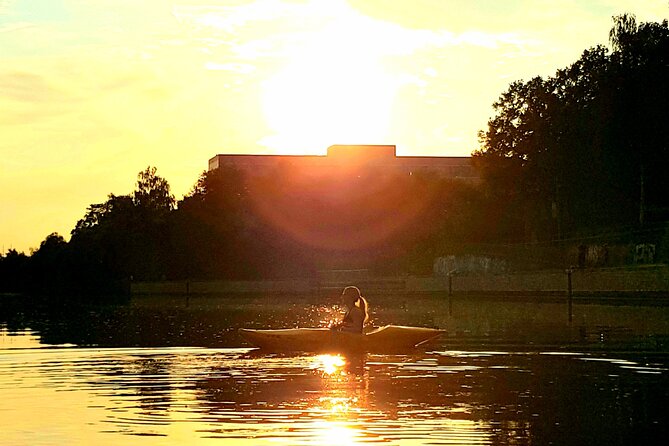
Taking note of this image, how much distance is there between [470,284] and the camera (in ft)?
265

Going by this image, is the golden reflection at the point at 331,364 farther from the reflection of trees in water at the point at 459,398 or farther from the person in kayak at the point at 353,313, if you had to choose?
the person in kayak at the point at 353,313

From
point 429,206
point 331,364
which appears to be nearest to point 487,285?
point 429,206

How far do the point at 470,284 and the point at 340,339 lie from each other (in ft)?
171

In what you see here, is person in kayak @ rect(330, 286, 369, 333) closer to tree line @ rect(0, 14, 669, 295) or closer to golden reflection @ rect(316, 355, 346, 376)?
golden reflection @ rect(316, 355, 346, 376)

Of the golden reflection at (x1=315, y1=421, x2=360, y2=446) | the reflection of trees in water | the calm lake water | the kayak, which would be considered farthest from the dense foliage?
the golden reflection at (x1=315, y1=421, x2=360, y2=446)

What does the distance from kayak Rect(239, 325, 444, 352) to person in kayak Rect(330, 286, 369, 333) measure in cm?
26

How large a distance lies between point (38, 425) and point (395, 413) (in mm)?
4932

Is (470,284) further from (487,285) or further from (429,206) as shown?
(429,206)

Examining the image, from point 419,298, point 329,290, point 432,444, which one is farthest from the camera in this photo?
point 329,290

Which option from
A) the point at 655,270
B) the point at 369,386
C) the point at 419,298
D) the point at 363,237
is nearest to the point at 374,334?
the point at 369,386

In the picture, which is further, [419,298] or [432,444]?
[419,298]

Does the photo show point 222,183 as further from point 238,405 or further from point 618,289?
point 238,405

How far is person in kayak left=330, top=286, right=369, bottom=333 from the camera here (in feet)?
95.9

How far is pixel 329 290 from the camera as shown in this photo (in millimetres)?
104438
